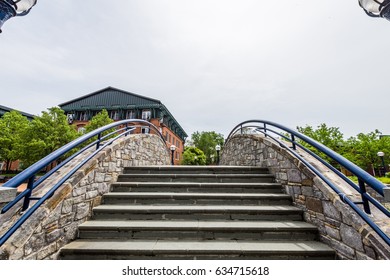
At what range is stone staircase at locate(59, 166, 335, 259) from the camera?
2.13m

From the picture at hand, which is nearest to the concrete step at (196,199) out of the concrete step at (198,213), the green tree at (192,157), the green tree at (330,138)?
the concrete step at (198,213)

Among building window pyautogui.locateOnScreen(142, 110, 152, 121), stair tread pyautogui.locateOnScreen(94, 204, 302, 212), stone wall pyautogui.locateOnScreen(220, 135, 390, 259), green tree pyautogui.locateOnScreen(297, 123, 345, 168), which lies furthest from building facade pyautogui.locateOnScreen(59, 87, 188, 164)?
stone wall pyautogui.locateOnScreen(220, 135, 390, 259)

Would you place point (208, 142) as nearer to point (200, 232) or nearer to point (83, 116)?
point (83, 116)

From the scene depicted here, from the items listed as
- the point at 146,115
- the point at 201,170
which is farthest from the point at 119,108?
the point at 201,170

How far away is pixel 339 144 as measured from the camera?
17.6 m

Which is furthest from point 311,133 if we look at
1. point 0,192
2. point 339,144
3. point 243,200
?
point 0,192

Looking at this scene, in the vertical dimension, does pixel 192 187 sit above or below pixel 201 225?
above

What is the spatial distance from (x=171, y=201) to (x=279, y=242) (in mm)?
1818

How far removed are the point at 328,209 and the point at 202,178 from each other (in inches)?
91.7

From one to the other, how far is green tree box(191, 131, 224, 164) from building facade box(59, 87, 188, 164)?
11657 mm

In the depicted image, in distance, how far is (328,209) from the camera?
2.29m

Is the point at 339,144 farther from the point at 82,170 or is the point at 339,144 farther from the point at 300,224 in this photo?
the point at 82,170

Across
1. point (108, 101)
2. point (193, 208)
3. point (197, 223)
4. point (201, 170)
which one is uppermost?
point (108, 101)

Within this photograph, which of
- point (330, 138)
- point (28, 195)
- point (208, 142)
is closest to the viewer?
point (28, 195)
